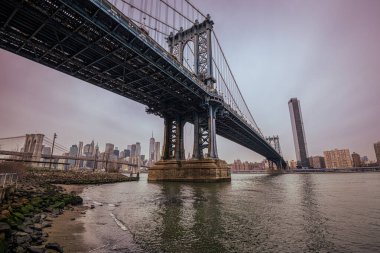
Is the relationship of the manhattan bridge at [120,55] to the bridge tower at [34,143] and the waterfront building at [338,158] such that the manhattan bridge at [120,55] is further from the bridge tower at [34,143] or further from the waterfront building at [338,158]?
the waterfront building at [338,158]

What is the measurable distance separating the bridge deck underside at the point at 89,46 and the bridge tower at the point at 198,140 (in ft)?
20.6

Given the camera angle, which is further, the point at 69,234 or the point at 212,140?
the point at 212,140

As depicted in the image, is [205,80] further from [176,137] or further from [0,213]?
[0,213]

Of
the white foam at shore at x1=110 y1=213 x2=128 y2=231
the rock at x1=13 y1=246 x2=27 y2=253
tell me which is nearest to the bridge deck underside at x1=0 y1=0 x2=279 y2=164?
the white foam at shore at x1=110 y1=213 x2=128 y2=231

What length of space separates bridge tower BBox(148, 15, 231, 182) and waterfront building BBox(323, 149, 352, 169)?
177 meters

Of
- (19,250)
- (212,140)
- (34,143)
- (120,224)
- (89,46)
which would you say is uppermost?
(34,143)

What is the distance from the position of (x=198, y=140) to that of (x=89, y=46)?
82.3 feet

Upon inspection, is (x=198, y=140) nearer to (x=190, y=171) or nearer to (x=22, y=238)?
(x=190, y=171)

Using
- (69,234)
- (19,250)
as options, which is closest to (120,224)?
(69,234)

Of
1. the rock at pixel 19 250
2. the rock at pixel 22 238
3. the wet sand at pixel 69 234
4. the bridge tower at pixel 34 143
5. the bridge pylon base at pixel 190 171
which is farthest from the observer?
the bridge tower at pixel 34 143

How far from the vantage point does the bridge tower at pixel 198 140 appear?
3640 cm

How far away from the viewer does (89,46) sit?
22.5m

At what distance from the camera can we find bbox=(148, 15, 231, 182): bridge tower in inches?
1433

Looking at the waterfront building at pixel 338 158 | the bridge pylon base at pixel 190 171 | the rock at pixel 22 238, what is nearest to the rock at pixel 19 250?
the rock at pixel 22 238
